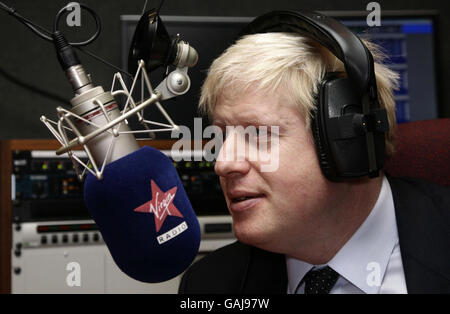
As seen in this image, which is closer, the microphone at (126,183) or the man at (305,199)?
the microphone at (126,183)

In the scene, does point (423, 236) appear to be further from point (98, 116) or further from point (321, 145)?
point (98, 116)

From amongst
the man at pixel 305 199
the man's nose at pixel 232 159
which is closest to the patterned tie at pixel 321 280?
the man at pixel 305 199

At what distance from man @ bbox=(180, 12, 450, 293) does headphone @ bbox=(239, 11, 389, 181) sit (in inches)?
1.9

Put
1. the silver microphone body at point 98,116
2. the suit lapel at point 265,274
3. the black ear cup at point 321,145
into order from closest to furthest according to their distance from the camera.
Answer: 1. the silver microphone body at point 98,116
2. the black ear cup at point 321,145
3. the suit lapel at point 265,274

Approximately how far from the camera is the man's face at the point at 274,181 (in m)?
0.65

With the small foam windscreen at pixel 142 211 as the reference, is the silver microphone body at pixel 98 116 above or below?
above

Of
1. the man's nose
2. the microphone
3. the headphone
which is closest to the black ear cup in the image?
the headphone

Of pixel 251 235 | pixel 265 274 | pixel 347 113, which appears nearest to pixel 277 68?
pixel 347 113

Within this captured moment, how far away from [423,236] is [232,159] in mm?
316

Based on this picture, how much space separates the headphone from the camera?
562mm

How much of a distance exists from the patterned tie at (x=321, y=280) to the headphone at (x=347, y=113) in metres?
0.18

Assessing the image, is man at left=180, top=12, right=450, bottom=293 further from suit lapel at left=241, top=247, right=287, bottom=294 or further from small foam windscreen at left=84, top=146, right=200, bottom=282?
small foam windscreen at left=84, top=146, right=200, bottom=282

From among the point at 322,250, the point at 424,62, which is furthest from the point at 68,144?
the point at 424,62

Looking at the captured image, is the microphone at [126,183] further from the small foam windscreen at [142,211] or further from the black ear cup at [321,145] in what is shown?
the black ear cup at [321,145]
